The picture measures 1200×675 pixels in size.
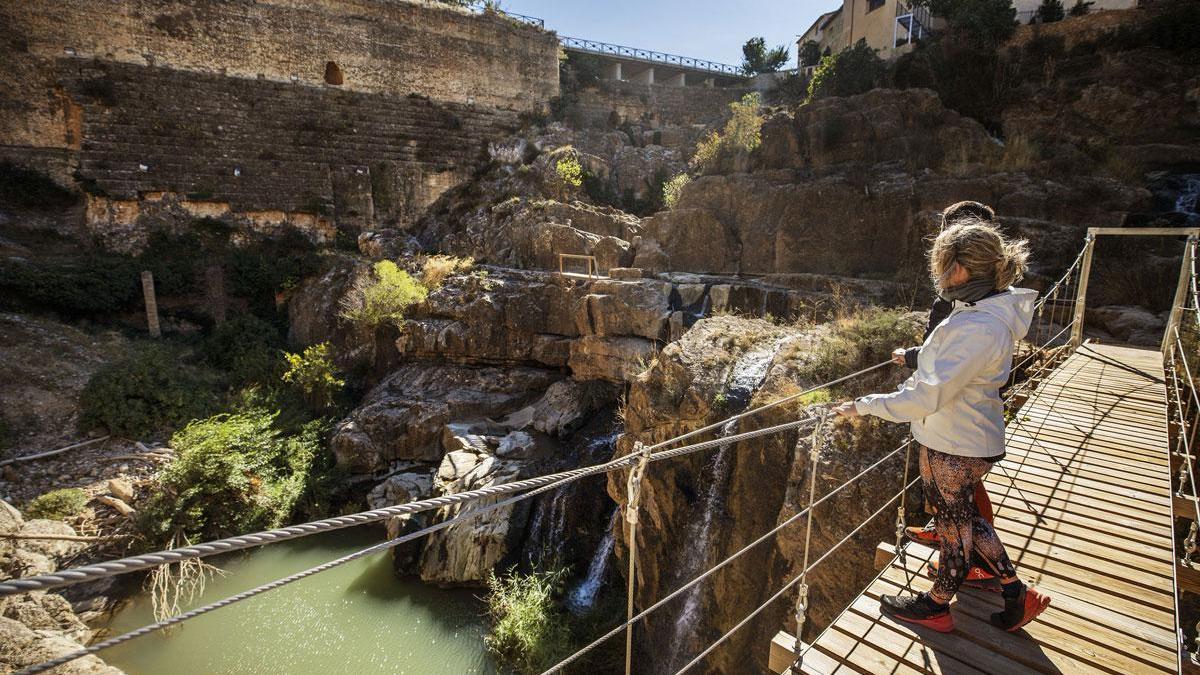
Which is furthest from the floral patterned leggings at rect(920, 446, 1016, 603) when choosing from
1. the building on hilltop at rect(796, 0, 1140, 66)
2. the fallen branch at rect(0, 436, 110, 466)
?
the building on hilltop at rect(796, 0, 1140, 66)

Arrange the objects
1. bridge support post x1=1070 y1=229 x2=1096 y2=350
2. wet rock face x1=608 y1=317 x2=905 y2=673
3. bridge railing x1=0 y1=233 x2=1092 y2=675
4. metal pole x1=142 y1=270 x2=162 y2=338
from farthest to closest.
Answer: metal pole x1=142 y1=270 x2=162 y2=338
bridge support post x1=1070 y1=229 x2=1096 y2=350
wet rock face x1=608 y1=317 x2=905 y2=673
bridge railing x1=0 y1=233 x2=1092 y2=675

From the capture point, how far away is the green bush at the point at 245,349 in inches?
550

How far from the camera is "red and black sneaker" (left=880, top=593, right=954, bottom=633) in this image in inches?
97.0

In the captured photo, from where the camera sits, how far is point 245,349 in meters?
15.1

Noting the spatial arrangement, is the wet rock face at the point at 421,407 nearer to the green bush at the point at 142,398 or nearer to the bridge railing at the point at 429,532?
the green bush at the point at 142,398

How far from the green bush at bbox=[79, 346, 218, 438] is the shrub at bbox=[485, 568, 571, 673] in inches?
353

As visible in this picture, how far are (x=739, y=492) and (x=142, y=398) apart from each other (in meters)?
13.3

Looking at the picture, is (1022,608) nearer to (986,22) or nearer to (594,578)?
(594,578)

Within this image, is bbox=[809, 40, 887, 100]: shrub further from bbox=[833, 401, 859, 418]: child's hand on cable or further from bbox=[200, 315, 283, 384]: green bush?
bbox=[200, 315, 283, 384]: green bush

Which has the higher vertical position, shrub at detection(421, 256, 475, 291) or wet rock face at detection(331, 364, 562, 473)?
shrub at detection(421, 256, 475, 291)

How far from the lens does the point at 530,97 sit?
2458cm

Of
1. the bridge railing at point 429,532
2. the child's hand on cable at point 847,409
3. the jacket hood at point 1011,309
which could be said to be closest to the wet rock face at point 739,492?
the bridge railing at point 429,532

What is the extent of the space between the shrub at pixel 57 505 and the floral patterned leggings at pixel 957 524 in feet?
42.6

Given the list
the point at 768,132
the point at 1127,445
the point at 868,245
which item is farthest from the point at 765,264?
the point at 1127,445
